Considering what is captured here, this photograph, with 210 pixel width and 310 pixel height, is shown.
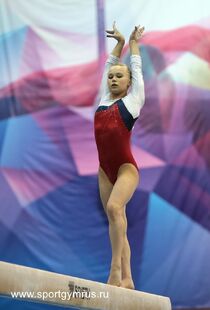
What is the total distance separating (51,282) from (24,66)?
545cm

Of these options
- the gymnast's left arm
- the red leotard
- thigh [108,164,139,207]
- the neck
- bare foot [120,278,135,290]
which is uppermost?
the gymnast's left arm

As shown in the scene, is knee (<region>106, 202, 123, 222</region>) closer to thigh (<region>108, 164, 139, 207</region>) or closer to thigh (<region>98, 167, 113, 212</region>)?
thigh (<region>108, 164, 139, 207</region>)

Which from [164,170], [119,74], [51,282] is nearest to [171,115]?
[164,170]

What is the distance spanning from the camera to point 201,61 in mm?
9227

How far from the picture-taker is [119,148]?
16.1ft

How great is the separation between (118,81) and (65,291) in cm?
179

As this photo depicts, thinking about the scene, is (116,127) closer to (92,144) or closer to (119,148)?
(119,148)

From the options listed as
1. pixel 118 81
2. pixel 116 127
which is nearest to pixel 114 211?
pixel 116 127

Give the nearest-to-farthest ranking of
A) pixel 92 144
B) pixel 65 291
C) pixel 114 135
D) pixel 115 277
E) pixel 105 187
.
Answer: pixel 65 291
pixel 115 277
pixel 114 135
pixel 105 187
pixel 92 144

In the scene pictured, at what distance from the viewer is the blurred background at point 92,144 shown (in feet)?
27.9

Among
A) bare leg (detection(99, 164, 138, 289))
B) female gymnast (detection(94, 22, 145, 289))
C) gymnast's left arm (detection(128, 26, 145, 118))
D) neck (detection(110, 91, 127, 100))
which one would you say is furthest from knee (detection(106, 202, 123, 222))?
neck (detection(110, 91, 127, 100))

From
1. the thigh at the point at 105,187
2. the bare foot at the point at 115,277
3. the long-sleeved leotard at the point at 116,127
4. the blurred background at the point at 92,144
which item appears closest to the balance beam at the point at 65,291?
the bare foot at the point at 115,277

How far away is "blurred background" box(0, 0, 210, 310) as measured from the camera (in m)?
8.50

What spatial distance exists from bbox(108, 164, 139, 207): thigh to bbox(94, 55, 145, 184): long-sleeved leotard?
6 centimetres
